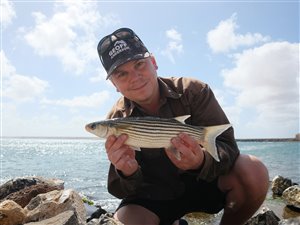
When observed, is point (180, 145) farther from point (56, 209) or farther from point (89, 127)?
point (56, 209)

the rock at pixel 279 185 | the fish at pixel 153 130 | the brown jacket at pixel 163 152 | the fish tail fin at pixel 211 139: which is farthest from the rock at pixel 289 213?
the fish at pixel 153 130

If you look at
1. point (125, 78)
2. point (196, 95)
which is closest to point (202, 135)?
point (196, 95)

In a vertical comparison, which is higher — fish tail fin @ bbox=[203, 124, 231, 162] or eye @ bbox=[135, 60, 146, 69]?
eye @ bbox=[135, 60, 146, 69]

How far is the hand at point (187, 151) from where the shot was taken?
372 cm

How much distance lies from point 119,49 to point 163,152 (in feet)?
4.63

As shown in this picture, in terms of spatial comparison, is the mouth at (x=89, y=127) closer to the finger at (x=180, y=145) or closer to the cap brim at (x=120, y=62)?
the cap brim at (x=120, y=62)

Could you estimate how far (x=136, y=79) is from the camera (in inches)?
168

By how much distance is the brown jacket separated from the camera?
435 centimetres

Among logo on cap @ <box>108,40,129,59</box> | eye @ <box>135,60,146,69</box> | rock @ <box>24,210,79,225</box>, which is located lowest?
rock @ <box>24,210,79,225</box>

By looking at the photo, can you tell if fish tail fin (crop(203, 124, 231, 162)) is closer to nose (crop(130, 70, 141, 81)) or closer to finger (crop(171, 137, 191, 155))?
finger (crop(171, 137, 191, 155))

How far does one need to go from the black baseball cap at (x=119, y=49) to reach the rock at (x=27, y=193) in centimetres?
388

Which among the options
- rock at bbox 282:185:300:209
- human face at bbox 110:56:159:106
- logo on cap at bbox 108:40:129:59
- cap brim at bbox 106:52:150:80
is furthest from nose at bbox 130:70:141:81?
rock at bbox 282:185:300:209

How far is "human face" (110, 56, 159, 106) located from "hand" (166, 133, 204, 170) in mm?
856

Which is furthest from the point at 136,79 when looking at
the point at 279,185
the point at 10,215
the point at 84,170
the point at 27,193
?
the point at 84,170
